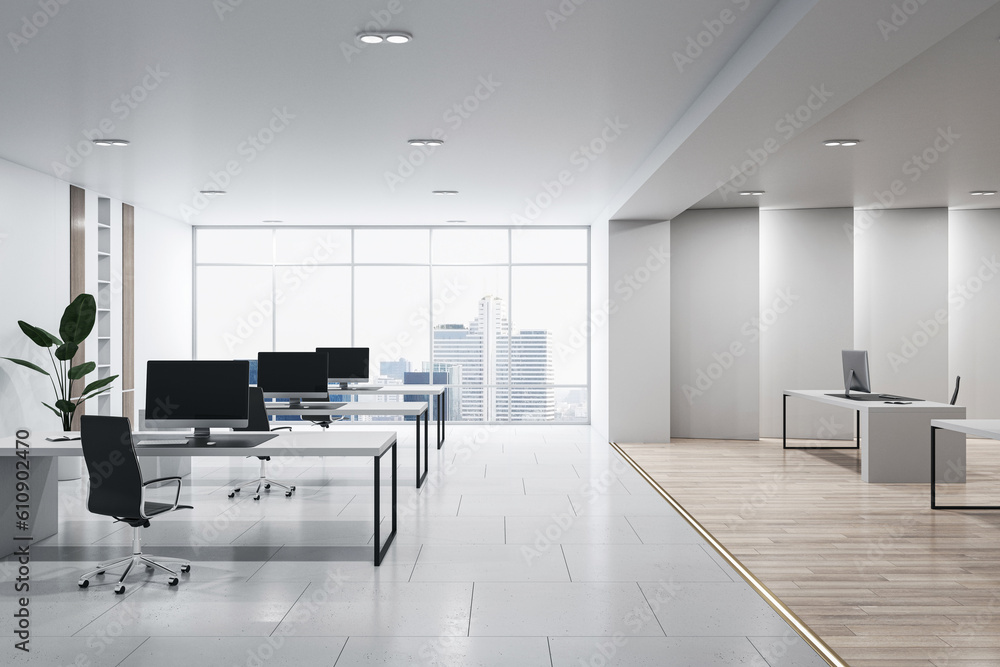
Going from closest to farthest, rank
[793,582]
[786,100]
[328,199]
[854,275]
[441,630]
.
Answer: [441,630] → [793,582] → [786,100] → [328,199] → [854,275]

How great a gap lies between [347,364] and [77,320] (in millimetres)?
2651

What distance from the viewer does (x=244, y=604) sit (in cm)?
374

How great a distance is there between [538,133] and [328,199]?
12.5 ft

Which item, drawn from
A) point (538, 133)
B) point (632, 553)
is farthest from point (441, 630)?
point (538, 133)

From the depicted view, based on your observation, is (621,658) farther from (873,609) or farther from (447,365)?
(447,365)
